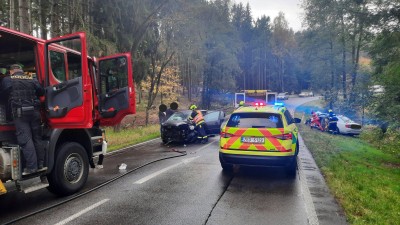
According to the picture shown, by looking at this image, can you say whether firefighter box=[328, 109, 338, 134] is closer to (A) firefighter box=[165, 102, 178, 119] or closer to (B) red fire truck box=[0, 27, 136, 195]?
(A) firefighter box=[165, 102, 178, 119]

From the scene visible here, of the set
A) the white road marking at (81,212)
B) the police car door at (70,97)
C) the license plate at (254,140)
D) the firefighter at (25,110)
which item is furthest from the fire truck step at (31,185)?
the license plate at (254,140)

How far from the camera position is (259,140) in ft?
24.8

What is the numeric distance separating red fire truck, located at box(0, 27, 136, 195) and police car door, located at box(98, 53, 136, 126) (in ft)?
3.53

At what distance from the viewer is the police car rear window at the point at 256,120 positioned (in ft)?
25.2

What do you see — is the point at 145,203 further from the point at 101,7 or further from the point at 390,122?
the point at 101,7

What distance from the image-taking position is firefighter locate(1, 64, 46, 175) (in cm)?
519

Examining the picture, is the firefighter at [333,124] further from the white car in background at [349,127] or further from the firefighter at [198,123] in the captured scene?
the firefighter at [198,123]

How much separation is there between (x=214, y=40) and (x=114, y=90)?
34.3 metres

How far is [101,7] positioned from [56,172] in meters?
13.5

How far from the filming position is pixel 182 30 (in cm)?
2339

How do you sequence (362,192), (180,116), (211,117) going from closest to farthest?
(362,192)
(180,116)
(211,117)

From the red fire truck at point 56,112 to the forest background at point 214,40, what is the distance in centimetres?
564

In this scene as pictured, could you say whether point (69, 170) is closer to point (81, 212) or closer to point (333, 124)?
point (81, 212)

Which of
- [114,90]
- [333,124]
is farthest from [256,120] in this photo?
[333,124]
